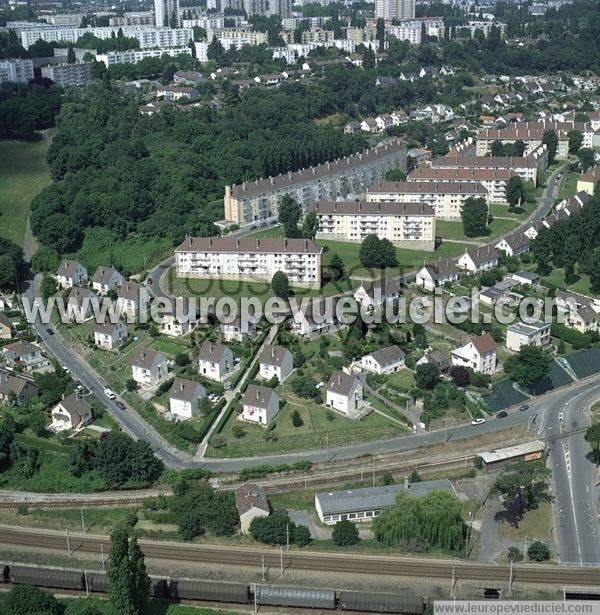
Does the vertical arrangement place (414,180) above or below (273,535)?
above

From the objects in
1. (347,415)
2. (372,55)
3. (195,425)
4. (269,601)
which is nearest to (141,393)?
(195,425)

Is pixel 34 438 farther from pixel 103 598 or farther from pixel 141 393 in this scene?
pixel 103 598

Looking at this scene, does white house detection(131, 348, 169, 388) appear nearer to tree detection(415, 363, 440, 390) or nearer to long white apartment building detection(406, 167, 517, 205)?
tree detection(415, 363, 440, 390)

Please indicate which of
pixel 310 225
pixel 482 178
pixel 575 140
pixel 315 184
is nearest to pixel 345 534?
pixel 310 225

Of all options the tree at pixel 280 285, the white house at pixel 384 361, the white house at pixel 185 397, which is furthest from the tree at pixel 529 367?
the white house at pixel 185 397

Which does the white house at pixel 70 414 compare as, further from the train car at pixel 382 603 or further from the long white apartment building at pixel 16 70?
the long white apartment building at pixel 16 70

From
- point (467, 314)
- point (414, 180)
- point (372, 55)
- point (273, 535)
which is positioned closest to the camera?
point (273, 535)

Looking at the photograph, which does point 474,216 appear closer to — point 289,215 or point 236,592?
point 289,215
